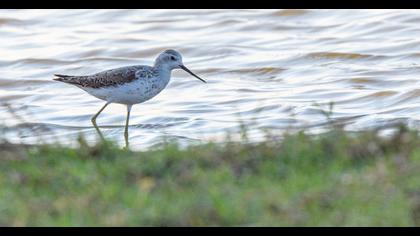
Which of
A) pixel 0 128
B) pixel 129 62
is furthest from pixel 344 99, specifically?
pixel 0 128

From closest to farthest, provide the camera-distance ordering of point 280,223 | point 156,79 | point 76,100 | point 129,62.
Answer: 1. point 280,223
2. point 156,79
3. point 76,100
4. point 129,62

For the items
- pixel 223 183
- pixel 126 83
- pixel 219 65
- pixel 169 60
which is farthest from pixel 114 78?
pixel 223 183

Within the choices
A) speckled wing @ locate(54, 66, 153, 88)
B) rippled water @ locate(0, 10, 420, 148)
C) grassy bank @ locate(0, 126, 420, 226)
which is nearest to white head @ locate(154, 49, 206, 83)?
speckled wing @ locate(54, 66, 153, 88)

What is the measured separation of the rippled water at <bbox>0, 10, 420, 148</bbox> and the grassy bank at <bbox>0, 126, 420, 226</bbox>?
2.62 metres

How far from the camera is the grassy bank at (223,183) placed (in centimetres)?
572

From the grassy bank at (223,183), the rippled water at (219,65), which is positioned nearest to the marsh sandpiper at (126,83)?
the rippled water at (219,65)

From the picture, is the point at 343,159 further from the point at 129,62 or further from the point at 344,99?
the point at 129,62

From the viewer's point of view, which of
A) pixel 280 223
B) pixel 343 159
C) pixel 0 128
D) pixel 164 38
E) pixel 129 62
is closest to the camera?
pixel 280 223

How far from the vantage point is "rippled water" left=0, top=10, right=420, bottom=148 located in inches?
470

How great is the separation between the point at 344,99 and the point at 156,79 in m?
2.82

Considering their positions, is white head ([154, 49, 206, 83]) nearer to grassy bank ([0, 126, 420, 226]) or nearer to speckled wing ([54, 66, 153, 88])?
speckled wing ([54, 66, 153, 88])

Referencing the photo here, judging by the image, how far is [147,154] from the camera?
22.4 feet

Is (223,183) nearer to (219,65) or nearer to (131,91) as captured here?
(131,91)

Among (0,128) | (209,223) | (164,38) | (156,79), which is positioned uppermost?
(209,223)
